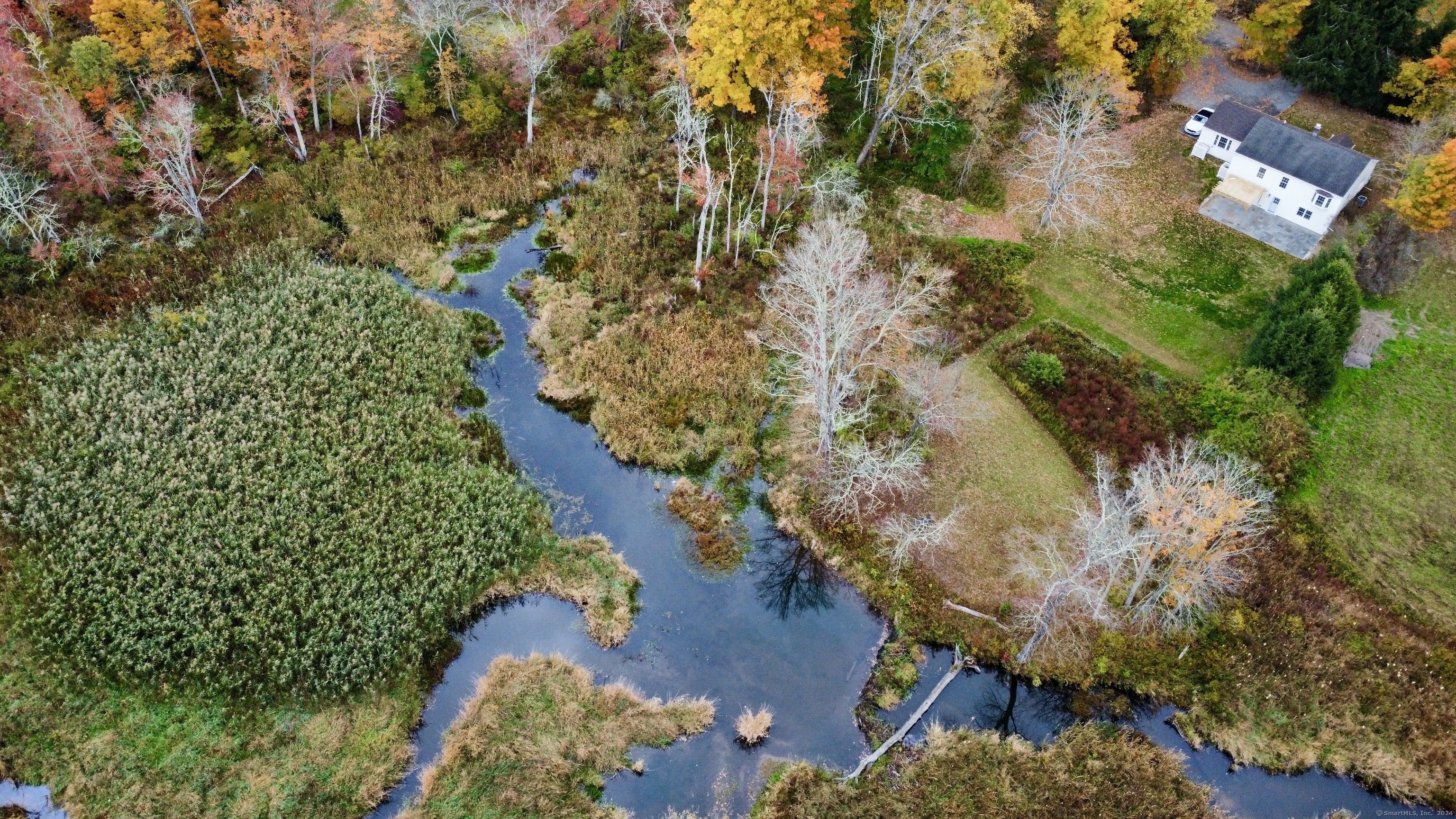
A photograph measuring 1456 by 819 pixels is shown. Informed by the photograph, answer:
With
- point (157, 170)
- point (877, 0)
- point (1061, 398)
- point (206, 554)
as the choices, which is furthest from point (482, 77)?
point (1061, 398)

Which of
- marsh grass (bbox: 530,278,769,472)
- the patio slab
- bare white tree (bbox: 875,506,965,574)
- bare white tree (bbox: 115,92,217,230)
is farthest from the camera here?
the patio slab

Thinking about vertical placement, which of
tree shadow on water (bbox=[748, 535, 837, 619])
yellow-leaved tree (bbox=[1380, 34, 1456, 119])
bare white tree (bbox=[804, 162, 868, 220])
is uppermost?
yellow-leaved tree (bbox=[1380, 34, 1456, 119])

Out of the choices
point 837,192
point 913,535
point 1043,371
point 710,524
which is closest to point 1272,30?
point 837,192

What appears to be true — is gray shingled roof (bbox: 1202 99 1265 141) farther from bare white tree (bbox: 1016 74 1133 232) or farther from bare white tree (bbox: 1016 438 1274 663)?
bare white tree (bbox: 1016 438 1274 663)

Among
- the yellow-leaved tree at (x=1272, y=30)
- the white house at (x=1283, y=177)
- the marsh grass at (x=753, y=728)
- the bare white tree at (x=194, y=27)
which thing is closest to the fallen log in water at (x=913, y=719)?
the marsh grass at (x=753, y=728)

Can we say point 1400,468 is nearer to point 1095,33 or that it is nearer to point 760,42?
point 1095,33

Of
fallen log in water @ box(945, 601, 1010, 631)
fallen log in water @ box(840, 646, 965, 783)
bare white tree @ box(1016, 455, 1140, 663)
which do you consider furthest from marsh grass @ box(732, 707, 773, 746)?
bare white tree @ box(1016, 455, 1140, 663)
